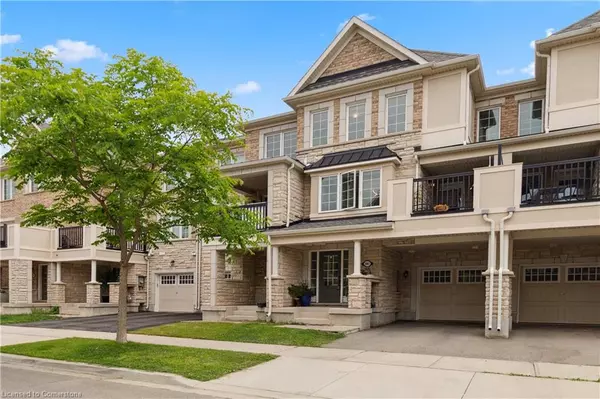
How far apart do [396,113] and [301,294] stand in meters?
7.36

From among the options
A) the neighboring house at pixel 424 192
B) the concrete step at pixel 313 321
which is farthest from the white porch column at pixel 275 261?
the concrete step at pixel 313 321

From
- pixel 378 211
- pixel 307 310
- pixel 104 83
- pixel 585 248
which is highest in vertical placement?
pixel 104 83

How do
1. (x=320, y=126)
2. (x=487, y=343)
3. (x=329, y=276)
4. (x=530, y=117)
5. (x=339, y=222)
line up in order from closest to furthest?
1. (x=487, y=343)
2. (x=339, y=222)
3. (x=530, y=117)
4. (x=329, y=276)
5. (x=320, y=126)

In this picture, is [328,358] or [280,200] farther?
[280,200]

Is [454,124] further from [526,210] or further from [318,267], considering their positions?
[318,267]

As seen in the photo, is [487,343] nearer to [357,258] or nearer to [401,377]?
[401,377]

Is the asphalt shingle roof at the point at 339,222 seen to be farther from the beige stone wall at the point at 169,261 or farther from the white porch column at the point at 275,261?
the beige stone wall at the point at 169,261

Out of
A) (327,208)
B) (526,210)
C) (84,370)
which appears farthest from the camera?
(327,208)

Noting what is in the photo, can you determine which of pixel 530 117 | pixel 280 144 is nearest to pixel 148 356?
pixel 280 144

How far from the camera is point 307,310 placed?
47.2 ft

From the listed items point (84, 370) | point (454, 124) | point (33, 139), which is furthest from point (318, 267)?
point (33, 139)

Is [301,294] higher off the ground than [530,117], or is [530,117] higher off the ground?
[530,117]

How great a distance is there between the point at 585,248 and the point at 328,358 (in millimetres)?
10014

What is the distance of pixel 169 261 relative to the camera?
21.6m
